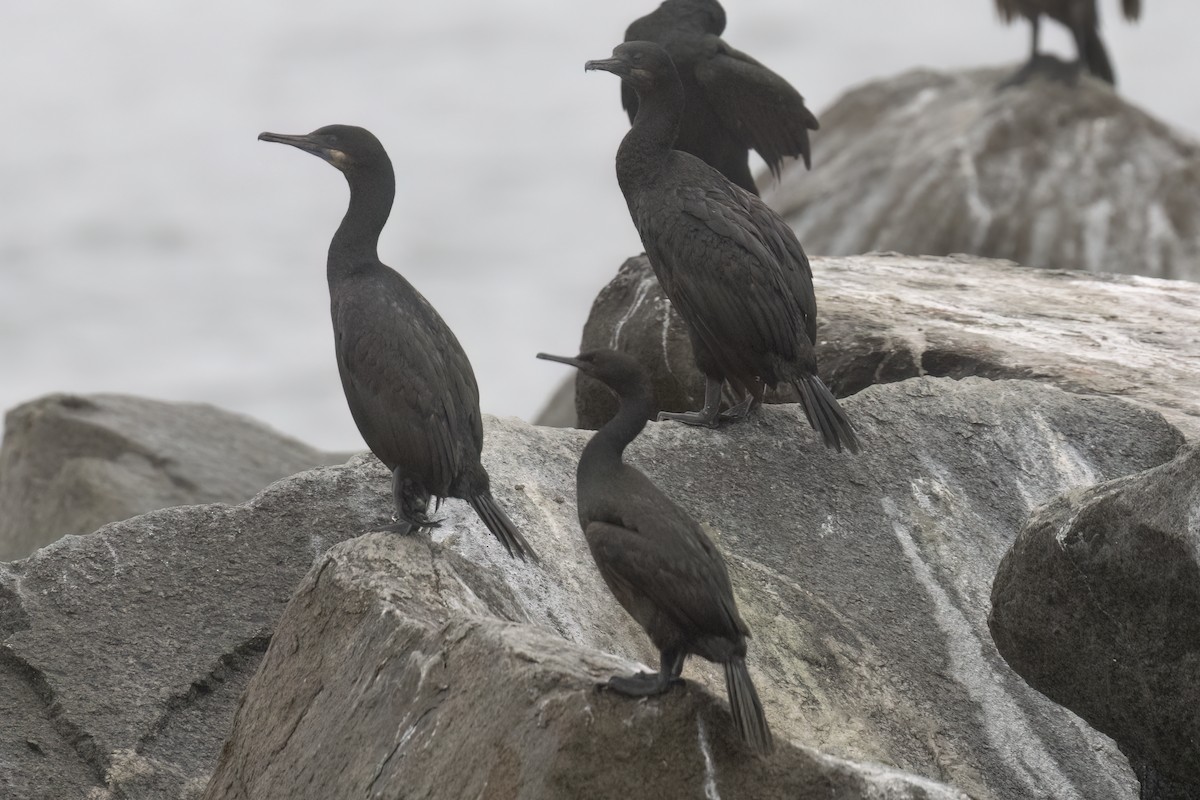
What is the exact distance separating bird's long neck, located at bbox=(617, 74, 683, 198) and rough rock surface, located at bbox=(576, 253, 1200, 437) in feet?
5.30

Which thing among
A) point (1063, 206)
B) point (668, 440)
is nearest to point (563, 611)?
point (668, 440)

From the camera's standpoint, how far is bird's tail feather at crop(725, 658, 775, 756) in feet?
15.0

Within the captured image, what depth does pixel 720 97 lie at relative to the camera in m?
9.35

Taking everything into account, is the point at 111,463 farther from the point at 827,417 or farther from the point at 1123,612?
the point at 1123,612

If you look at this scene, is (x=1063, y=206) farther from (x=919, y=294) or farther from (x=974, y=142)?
(x=919, y=294)

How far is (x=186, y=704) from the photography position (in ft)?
21.0

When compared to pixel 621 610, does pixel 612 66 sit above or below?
above

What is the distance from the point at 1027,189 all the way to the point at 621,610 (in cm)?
1439

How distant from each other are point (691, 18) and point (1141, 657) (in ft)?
16.0

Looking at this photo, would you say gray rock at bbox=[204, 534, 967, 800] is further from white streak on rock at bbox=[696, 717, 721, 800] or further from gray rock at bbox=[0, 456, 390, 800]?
gray rock at bbox=[0, 456, 390, 800]

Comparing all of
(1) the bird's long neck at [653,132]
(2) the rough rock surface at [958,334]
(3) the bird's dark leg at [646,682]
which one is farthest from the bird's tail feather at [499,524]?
(2) the rough rock surface at [958,334]

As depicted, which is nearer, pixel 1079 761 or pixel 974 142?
pixel 1079 761

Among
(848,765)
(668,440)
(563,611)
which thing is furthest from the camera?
(668,440)

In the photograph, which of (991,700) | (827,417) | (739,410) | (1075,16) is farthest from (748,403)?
(1075,16)
